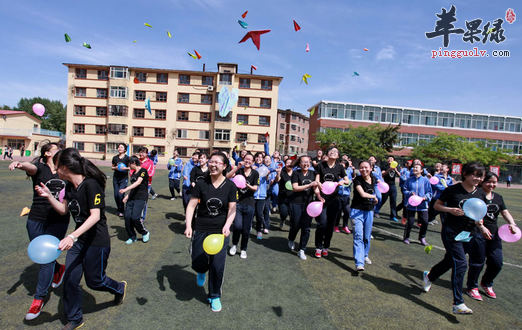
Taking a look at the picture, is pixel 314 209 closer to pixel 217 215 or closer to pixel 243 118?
pixel 217 215

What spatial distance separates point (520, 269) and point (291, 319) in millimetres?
5172

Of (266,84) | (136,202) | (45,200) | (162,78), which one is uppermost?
(266,84)

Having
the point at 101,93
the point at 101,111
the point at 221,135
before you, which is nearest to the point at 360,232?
the point at 221,135

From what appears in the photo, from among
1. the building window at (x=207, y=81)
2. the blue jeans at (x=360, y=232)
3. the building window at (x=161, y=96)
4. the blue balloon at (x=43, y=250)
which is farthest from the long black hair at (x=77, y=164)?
the building window at (x=161, y=96)

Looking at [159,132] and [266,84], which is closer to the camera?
[159,132]

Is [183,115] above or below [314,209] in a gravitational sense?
above

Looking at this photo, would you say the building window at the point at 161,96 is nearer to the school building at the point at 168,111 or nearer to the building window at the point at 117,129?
the school building at the point at 168,111

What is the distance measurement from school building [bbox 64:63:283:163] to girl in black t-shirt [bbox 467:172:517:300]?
38051 millimetres

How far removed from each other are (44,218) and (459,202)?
17.0 feet

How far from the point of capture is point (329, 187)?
4898 mm

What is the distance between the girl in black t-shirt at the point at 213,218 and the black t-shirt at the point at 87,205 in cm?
91

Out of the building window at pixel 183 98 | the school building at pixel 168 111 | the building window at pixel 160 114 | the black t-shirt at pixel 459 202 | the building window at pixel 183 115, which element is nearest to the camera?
the black t-shirt at pixel 459 202

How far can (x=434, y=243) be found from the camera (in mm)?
6766

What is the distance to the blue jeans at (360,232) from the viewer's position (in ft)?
15.0
